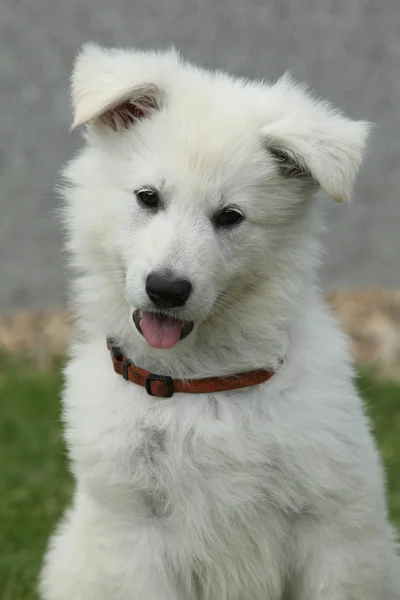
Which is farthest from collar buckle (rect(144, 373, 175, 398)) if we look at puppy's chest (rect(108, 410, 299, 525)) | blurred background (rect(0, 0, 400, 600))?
blurred background (rect(0, 0, 400, 600))

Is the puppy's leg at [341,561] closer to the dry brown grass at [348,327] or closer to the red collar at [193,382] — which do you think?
the red collar at [193,382]

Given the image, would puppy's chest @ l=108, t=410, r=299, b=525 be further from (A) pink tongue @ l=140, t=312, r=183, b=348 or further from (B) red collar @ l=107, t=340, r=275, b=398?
(A) pink tongue @ l=140, t=312, r=183, b=348

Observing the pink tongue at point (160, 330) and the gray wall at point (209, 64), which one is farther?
the gray wall at point (209, 64)

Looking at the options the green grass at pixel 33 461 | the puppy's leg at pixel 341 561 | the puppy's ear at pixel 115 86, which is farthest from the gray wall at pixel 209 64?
the puppy's leg at pixel 341 561

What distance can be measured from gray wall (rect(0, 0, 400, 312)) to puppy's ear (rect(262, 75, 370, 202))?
172 inches

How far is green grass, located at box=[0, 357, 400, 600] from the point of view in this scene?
17.0 feet

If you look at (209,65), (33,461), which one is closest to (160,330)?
(33,461)

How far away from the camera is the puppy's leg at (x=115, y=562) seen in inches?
156

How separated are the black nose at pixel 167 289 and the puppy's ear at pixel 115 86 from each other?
23.4 inches

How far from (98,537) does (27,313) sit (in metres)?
4.88

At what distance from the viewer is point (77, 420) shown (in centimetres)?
409

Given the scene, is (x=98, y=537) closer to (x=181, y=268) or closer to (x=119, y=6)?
(x=181, y=268)

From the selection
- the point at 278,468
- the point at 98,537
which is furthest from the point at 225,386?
the point at 98,537

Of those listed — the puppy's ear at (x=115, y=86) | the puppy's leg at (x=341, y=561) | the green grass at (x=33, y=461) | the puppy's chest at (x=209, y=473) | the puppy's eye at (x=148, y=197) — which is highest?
the puppy's ear at (x=115, y=86)
